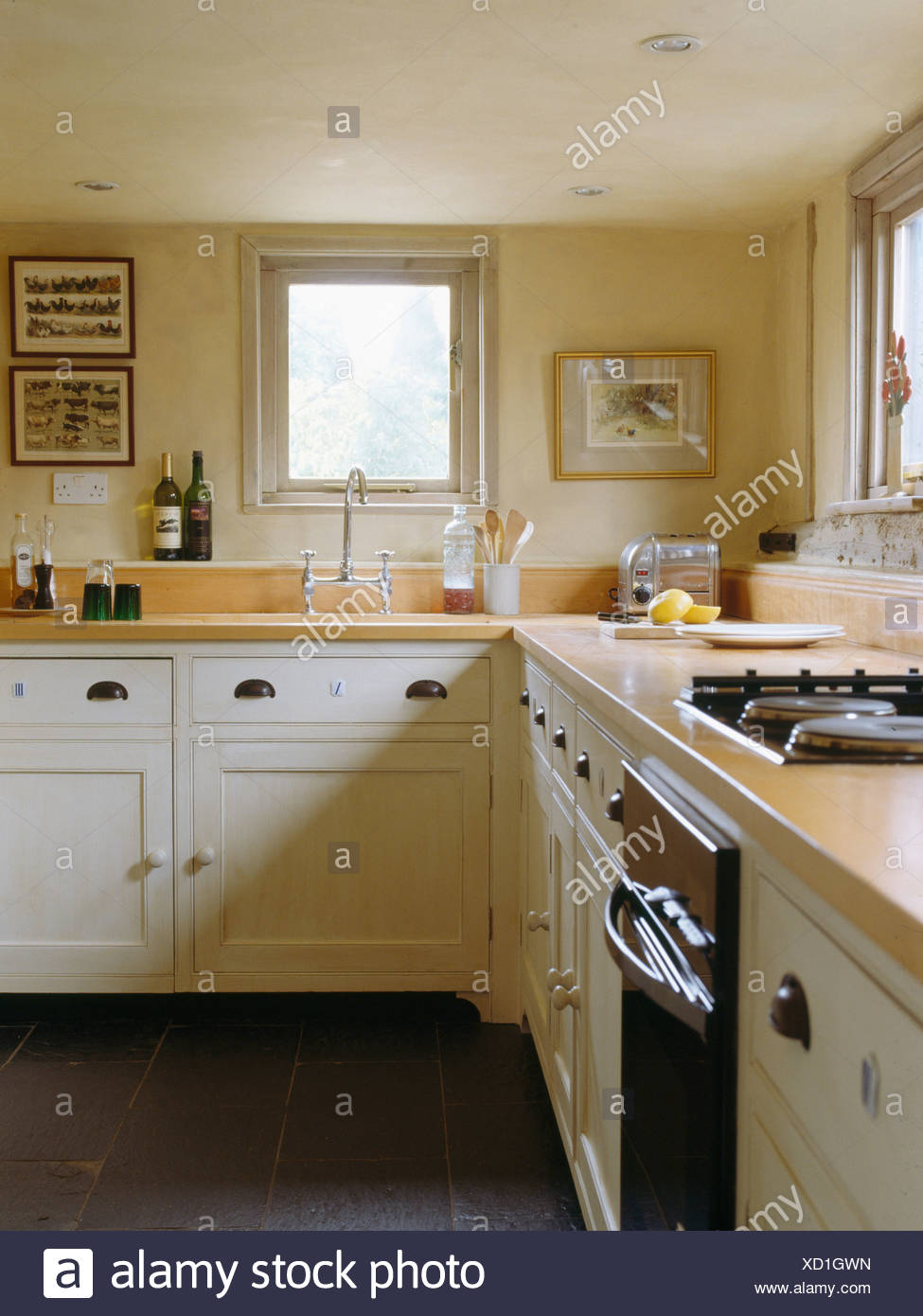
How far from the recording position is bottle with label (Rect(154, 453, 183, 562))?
3348mm

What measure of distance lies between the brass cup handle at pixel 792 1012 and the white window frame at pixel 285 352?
8.85 ft

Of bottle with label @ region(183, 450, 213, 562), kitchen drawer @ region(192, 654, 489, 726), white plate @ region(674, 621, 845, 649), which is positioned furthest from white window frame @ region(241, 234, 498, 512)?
white plate @ region(674, 621, 845, 649)

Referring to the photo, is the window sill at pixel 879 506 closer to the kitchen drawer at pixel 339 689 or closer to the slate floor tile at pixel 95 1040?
the kitchen drawer at pixel 339 689

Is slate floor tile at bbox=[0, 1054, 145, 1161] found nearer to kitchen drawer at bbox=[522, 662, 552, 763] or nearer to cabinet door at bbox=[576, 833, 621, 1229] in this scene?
cabinet door at bbox=[576, 833, 621, 1229]

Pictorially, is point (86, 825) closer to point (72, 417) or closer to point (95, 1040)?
point (95, 1040)

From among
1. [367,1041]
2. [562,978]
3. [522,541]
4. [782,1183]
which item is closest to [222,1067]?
[367,1041]

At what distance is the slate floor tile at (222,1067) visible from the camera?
2404 millimetres

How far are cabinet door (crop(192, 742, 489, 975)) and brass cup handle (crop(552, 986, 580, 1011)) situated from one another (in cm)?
93

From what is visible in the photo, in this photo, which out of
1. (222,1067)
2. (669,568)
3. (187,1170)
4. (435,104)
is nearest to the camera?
(187,1170)

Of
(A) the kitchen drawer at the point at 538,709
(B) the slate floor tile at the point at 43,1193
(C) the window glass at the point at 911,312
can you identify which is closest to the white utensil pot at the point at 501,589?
(A) the kitchen drawer at the point at 538,709

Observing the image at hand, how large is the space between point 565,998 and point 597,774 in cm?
41

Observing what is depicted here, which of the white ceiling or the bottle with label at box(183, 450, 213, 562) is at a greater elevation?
the white ceiling

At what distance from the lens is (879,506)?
→ 8.55 ft
